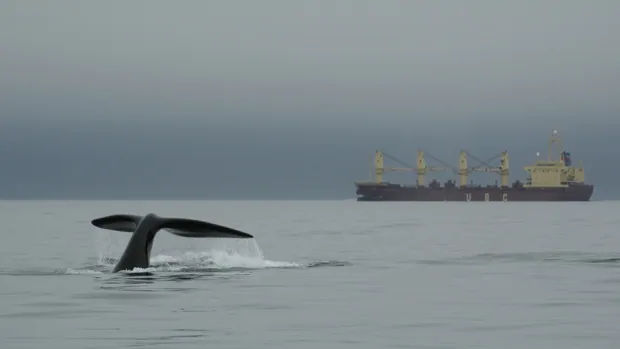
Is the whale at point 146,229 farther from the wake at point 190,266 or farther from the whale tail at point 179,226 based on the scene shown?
the wake at point 190,266

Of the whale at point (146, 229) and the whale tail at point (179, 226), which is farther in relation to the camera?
the whale at point (146, 229)

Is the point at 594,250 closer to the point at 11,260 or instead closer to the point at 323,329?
the point at 11,260

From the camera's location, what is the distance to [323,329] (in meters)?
17.4

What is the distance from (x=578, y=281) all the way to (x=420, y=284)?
3.70 m

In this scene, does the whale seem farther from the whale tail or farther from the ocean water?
the ocean water

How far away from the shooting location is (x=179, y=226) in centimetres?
2447

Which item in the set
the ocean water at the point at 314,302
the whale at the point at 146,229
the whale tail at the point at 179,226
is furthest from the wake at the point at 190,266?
the whale tail at the point at 179,226

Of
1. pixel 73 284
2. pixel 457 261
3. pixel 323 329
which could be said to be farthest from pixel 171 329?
pixel 457 261

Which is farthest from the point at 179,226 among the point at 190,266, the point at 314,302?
the point at 190,266

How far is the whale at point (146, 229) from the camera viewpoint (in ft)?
78.0

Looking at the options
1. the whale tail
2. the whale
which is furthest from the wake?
the whale tail

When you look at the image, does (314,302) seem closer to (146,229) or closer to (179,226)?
(179,226)

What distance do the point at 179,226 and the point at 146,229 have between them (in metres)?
1.22

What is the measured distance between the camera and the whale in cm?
2378
